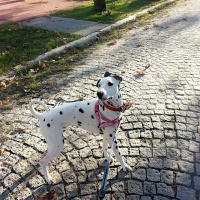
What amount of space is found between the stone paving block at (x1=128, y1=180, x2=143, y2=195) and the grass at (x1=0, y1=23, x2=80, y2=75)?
16.0 feet

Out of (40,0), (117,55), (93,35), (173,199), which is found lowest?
(173,199)

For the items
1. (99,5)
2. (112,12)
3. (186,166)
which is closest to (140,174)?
(186,166)

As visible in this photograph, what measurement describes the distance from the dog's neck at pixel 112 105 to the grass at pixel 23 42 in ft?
14.4

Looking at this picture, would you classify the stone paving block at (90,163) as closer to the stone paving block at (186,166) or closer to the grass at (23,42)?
the stone paving block at (186,166)

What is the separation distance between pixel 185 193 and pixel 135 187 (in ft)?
2.24

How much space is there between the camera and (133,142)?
3422 millimetres

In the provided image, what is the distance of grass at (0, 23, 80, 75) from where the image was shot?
6.27m

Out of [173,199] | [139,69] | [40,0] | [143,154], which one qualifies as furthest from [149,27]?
Answer: [40,0]

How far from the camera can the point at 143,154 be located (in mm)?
3201

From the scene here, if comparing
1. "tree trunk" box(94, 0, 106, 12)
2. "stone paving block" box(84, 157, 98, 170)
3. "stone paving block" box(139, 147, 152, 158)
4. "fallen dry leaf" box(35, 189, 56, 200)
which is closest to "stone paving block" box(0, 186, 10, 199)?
"fallen dry leaf" box(35, 189, 56, 200)

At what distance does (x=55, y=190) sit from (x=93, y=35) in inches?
260

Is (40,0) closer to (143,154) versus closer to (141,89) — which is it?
(141,89)

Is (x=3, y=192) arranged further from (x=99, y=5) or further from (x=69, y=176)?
(x=99, y=5)

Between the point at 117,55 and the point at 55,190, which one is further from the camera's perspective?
the point at 117,55
